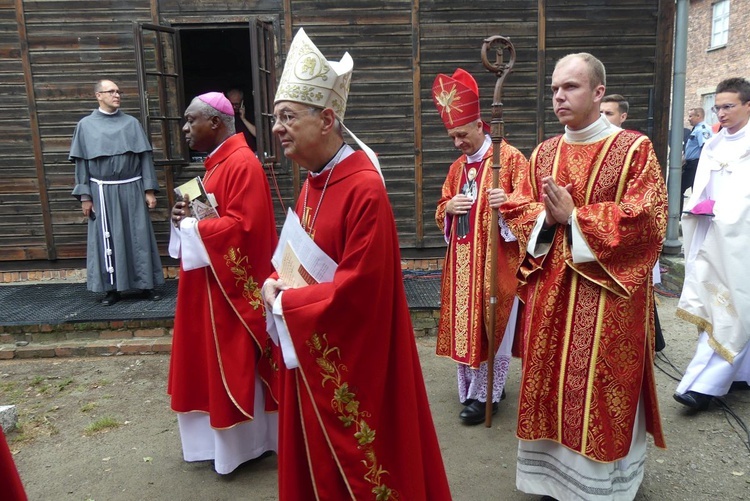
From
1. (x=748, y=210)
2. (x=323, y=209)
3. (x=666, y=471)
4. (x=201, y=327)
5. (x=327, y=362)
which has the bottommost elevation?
(x=666, y=471)

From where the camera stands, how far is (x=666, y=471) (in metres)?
3.22

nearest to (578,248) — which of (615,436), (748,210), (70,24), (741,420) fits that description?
(615,436)

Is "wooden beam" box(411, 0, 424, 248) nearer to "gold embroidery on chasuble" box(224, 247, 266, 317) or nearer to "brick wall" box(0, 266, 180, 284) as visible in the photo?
"brick wall" box(0, 266, 180, 284)

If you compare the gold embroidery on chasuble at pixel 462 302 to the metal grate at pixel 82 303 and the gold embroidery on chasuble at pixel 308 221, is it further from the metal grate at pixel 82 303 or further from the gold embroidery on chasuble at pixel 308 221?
the gold embroidery on chasuble at pixel 308 221

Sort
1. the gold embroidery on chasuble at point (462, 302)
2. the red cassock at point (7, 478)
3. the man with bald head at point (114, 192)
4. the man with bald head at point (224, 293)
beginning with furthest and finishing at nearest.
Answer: the man with bald head at point (114, 192), the gold embroidery on chasuble at point (462, 302), the man with bald head at point (224, 293), the red cassock at point (7, 478)

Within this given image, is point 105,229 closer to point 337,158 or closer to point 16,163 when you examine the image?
point 16,163

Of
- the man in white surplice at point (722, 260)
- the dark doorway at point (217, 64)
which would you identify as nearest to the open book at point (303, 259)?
the man in white surplice at point (722, 260)

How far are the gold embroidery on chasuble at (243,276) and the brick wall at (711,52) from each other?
2015cm

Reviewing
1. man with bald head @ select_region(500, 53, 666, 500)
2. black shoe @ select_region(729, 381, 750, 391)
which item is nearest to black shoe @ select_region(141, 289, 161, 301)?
man with bald head @ select_region(500, 53, 666, 500)

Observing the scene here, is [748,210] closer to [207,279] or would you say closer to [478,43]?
[207,279]

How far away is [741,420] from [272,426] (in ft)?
9.76

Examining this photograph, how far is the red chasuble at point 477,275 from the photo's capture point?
3.73 meters

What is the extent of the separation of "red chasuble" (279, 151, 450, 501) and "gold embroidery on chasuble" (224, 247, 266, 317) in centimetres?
104

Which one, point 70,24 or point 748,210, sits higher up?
point 70,24
